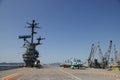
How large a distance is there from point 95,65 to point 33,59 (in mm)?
34775

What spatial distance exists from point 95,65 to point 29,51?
36.2 metres

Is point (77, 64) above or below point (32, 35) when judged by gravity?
below

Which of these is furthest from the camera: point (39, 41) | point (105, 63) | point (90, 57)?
point (90, 57)

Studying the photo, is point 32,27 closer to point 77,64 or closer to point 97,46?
point 77,64

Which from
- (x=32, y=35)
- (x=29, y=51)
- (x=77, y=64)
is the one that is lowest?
(x=77, y=64)

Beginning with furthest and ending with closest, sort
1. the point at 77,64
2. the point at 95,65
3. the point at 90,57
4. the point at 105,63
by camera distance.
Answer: the point at 90,57, the point at 105,63, the point at 95,65, the point at 77,64

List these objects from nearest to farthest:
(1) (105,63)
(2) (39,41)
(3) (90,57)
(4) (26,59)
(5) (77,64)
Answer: (5) (77,64)
(4) (26,59)
(2) (39,41)
(1) (105,63)
(3) (90,57)

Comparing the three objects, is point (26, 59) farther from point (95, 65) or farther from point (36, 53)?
point (95, 65)

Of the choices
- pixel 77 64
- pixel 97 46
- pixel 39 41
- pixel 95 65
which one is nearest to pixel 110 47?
pixel 97 46

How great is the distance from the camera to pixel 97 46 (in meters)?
143

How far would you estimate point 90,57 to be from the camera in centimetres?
14100

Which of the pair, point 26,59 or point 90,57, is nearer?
point 26,59

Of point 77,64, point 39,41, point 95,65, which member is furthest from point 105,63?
point 77,64

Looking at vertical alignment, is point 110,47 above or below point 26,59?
above
